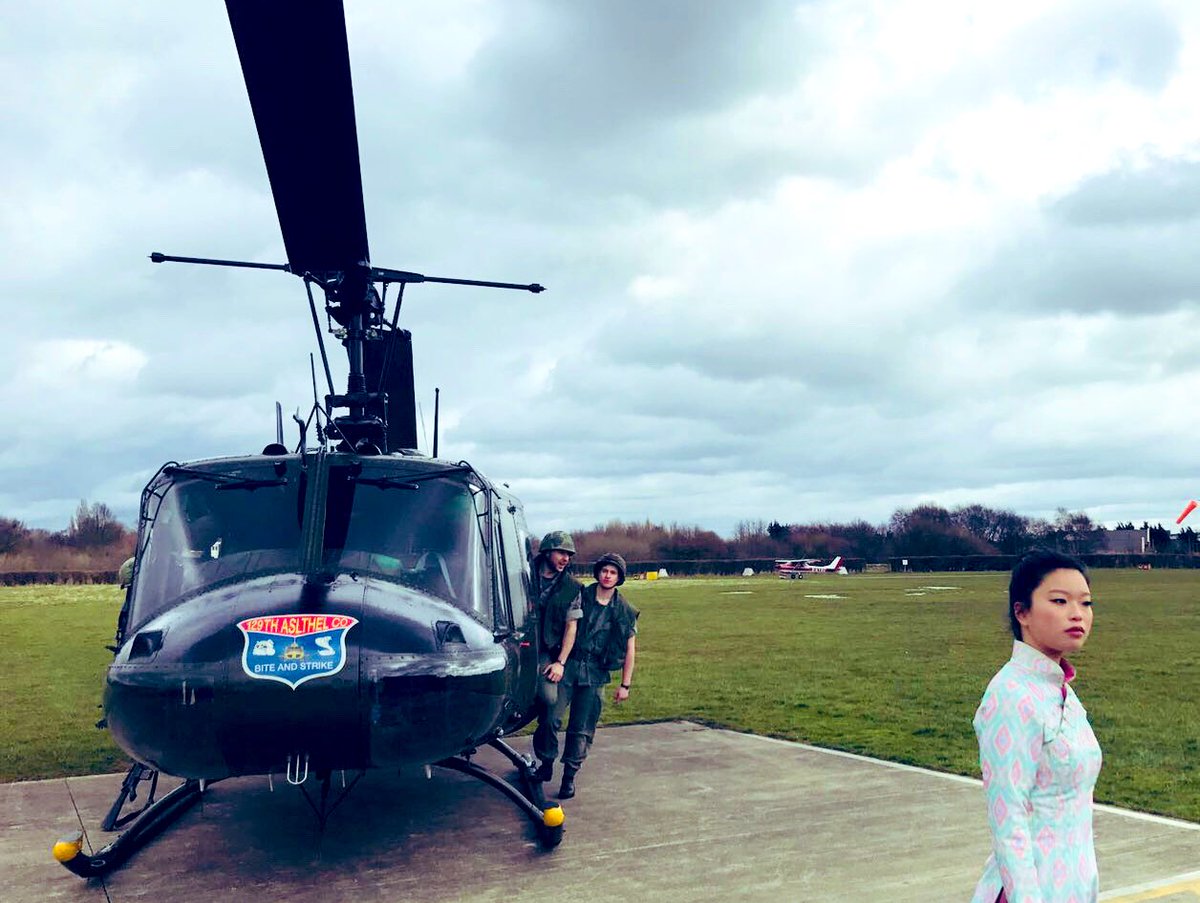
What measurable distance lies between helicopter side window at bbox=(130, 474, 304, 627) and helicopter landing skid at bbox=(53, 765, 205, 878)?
4.06ft

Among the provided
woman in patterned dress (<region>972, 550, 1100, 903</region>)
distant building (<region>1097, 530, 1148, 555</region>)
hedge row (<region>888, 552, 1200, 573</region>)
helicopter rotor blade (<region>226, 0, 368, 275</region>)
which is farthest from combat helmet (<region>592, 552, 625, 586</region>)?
distant building (<region>1097, 530, 1148, 555</region>)

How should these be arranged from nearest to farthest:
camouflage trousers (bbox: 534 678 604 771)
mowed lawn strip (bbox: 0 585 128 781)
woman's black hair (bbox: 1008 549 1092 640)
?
woman's black hair (bbox: 1008 549 1092 640), camouflage trousers (bbox: 534 678 604 771), mowed lawn strip (bbox: 0 585 128 781)

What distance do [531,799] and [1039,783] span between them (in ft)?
17.4

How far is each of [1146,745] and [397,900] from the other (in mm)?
8000

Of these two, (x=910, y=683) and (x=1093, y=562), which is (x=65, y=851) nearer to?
(x=910, y=683)

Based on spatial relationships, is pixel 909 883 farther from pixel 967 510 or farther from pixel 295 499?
pixel 967 510

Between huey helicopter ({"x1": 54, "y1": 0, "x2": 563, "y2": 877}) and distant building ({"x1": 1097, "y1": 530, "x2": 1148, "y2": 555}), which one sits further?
distant building ({"x1": 1097, "y1": 530, "x2": 1148, "y2": 555})

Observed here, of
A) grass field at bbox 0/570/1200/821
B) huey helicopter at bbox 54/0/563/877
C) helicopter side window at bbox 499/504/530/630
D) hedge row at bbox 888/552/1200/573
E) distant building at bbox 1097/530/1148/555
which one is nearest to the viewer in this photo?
huey helicopter at bbox 54/0/563/877

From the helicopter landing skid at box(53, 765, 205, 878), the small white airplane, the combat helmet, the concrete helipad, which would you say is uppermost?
the combat helmet

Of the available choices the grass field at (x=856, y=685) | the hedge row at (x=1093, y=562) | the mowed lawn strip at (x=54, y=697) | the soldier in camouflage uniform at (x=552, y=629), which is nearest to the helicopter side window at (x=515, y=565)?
the soldier in camouflage uniform at (x=552, y=629)

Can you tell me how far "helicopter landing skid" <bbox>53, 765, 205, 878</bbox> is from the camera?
616 cm

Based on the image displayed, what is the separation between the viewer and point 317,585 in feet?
19.9

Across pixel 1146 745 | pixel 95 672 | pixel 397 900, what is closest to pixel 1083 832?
pixel 397 900

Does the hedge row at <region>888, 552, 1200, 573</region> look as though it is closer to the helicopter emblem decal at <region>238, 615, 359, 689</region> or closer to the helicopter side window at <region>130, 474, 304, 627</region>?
the helicopter side window at <region>130, 474, 304, 627</region>
